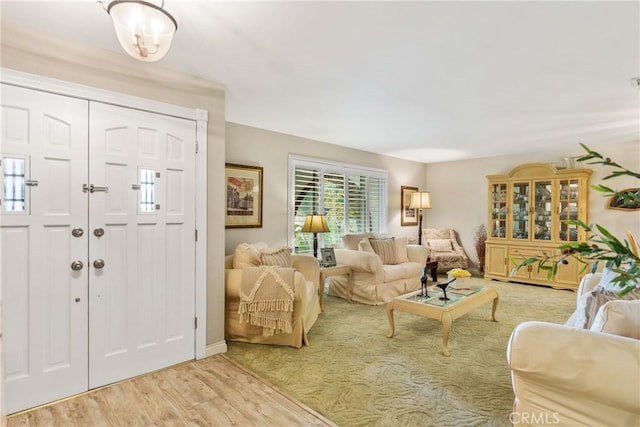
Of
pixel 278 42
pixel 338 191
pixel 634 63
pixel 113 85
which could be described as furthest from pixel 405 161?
pixel 113 85

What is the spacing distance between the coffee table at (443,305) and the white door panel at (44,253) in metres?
2.56

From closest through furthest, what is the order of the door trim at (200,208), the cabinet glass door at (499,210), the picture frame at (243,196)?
1. the door trim at (200,208)
2. the picture frame at (243,196)
3. the cabinet glass door at (499,210)

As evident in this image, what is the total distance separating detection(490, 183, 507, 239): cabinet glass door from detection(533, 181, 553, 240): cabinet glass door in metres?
0.47

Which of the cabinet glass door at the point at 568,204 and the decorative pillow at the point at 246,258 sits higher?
the cabinet glass door at the point at 568,204

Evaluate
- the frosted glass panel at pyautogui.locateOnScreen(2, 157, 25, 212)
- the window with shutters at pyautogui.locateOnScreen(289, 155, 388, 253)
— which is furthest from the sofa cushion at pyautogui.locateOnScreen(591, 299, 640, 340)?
the window with shutters at pyautogui.locateOnScreen(289, 155, 388, 253)

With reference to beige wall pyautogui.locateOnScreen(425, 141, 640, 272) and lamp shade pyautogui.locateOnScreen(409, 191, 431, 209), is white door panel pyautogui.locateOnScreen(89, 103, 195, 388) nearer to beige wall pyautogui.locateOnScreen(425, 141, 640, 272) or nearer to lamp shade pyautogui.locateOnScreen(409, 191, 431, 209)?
lamp shade pyautogui.locateOnScreen(409, 191, 431, 209)

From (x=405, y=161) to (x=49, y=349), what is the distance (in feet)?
20.3

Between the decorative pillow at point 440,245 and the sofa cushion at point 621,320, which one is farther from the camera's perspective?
the decorative pillow at point 440,245

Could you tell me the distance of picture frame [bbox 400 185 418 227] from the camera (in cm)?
679

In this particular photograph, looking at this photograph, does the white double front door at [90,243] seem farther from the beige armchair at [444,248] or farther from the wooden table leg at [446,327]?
the beige armchair at [444,248]

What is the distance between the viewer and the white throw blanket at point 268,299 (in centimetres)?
298

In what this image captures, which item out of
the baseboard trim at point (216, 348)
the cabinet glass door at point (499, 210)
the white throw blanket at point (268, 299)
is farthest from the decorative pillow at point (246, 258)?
the cabinet glass door at point (499, 210)

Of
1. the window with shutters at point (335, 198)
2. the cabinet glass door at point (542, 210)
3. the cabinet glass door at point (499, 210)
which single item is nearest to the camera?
the window with shutters at point (335, 198)

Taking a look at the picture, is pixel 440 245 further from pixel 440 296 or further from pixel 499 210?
pixel 440 296
